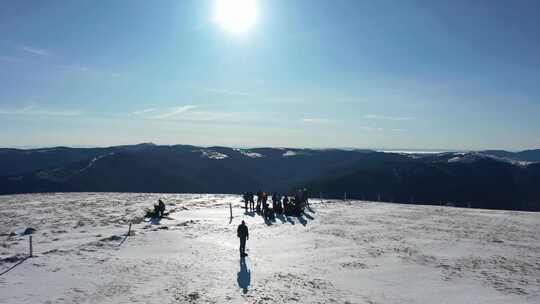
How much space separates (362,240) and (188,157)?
117060 mm

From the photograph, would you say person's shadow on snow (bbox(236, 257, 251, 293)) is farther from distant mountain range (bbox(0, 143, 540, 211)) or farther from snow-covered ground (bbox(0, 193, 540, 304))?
distant mountain range (bbox(0, 143, 540, 211))

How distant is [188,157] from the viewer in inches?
5305

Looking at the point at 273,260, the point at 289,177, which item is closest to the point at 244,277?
the point at 273,260

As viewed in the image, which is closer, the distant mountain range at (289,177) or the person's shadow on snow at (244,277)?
the person's shadow on snow at (244,277)

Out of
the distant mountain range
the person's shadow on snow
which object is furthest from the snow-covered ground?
the distant mountain range

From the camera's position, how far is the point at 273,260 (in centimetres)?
1870

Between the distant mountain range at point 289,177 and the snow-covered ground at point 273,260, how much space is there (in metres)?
72.7

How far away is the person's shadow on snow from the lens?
48.5 ft

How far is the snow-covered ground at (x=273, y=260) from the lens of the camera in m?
14.1

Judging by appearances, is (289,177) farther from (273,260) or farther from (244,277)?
(244,277)

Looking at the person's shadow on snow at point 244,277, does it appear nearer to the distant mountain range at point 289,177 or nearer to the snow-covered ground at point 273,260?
the snow-covered ground at point 273,260

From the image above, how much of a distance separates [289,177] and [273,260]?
116 metres

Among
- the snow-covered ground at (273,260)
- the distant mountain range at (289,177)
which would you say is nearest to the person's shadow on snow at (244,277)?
the snow-covered ground at (273,260)

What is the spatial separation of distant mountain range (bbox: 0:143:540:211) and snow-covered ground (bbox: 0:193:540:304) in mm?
72743
